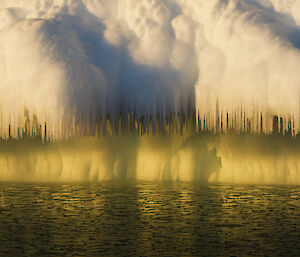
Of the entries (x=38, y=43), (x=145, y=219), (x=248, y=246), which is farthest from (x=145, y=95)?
(x=248, y=246)

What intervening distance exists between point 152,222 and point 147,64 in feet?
22.0

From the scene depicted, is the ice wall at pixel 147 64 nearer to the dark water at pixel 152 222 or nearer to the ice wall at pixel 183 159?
the dark water at pixel 152 222

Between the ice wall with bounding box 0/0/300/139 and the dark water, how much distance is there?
104 inches

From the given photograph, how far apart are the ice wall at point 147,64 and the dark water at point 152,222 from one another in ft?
8.63

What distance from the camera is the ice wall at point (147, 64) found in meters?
18.7

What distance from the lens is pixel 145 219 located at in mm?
16500

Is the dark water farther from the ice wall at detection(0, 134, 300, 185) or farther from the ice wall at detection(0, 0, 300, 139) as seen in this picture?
the ice wall at detection(0, 0, 300, 139)

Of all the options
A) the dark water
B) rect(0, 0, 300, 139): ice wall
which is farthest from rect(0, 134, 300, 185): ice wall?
rect(0, 0, 300, 139): ice wall

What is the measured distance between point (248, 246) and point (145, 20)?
36.5ft

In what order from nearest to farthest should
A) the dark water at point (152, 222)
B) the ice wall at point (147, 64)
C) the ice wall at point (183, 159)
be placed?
the dark water at point (152, 222), the ice wall at point (147, 64), the ice wall at point (183, 159)

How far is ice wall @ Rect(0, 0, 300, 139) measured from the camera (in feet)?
61.5

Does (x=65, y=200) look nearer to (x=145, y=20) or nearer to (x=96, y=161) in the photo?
(x=96, y=161)

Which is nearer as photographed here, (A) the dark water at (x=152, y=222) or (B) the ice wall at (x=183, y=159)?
(A) the dark water at (x=152, y=222)

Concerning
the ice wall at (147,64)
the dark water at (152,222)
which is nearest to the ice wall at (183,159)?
the dark water at (152,222)
